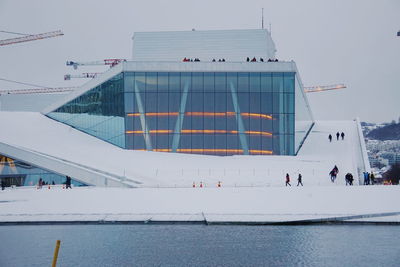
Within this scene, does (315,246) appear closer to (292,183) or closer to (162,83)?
(292,183)

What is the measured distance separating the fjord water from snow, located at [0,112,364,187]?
15.0 meters

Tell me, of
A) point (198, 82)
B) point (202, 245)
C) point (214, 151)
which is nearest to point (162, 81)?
point (198, 82)

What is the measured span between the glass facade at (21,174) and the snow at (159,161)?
0.64 metres

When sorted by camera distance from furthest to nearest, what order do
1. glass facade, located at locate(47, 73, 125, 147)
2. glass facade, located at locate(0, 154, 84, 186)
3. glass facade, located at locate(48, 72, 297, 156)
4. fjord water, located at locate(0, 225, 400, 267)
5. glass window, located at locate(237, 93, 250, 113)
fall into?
glass facade, located at locate(47, 73, 125, 147) → glass window, located at locate(237, 93, 250, 113) → glass facade, located at locate(48, 72, 297, 156) → glass facade, located at locate(0, 154, 84, 186) → fjord water, located at locate(0, 225, 400, 267)

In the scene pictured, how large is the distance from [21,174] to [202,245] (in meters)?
31.4

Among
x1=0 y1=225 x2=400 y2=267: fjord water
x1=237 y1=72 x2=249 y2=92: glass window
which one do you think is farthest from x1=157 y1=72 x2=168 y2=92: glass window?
x1=0 y1=225 x2=400 y2=267: fjord water

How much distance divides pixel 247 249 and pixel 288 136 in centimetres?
4012

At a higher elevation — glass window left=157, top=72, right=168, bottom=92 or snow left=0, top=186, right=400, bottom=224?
glass window left=157, top=72, right=168, bottom=92

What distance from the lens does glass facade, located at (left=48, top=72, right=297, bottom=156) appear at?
181 ft

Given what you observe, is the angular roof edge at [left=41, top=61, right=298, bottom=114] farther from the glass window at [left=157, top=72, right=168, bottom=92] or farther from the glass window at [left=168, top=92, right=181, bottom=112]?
the glass window at [left=168, top=92, right=181, bottom=112]

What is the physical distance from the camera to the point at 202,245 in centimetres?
1620

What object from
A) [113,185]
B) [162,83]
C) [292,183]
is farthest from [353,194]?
[162,83]

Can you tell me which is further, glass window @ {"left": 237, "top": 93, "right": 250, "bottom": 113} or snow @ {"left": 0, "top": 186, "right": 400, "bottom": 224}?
glass window @ {"left": 237, "top": 93, "right": 250, "bottom": 113}

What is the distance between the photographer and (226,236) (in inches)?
710
